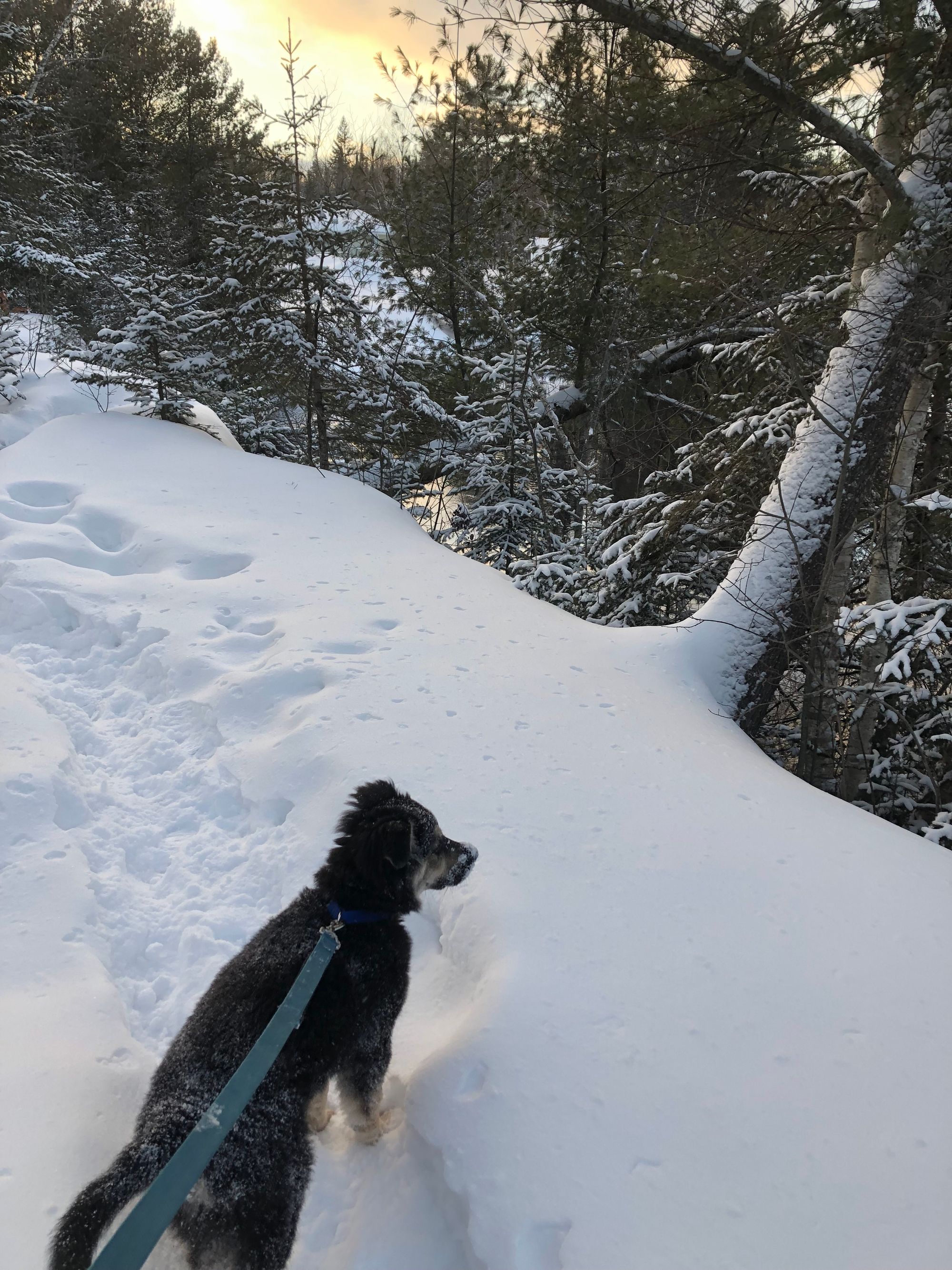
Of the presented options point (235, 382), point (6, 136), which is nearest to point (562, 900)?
point (235, 382)

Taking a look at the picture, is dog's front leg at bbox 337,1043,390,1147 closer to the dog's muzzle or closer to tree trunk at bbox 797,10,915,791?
the dog's muzzle

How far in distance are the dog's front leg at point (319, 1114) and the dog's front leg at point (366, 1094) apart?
0.06 metres

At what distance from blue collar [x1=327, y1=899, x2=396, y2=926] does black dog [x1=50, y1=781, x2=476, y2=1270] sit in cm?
2

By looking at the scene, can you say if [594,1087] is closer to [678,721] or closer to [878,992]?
[878,992]

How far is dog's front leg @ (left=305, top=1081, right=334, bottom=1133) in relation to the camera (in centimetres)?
222

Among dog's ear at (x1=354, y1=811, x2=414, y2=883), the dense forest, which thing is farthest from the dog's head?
the dense forest

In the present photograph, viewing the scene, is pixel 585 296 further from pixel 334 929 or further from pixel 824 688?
pixel 334 929

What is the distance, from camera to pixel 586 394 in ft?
40.0

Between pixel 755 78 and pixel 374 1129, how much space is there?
255 inches

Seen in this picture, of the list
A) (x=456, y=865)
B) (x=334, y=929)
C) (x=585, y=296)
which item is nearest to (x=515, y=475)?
(x=585, y=296)

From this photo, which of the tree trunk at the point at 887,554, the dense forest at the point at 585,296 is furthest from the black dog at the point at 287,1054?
the tree trunk at the point at 887,554

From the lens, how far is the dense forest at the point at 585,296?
516 cm

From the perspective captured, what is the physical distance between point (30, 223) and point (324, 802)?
15697mm

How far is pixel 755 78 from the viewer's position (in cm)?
475
